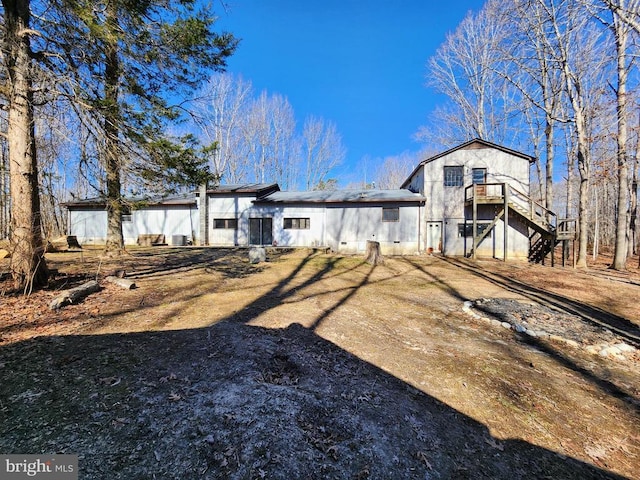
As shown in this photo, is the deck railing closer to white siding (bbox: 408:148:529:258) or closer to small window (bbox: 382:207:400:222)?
white siding (bbox: 408:148:529:258)

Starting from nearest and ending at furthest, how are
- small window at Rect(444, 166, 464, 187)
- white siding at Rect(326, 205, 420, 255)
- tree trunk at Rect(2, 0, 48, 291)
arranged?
tree trunk at Rect(2, 0, 48, 291), white siding at Rect(326, 205, 420, 255), small window at Rect(444, 166, 464, 187)

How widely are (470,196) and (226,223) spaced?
50.8 ft

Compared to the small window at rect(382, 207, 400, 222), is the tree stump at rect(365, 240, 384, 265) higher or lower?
lower

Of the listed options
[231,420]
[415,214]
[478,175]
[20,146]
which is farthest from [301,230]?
[231,420]

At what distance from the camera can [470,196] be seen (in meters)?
17.2

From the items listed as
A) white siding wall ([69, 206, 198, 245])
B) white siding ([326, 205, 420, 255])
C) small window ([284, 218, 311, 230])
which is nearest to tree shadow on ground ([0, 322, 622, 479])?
white siding ([326, 205, 420, 255])

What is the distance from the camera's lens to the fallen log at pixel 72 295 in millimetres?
5191

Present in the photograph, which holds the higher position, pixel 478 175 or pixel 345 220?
pixel 478 175

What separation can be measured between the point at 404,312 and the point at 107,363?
18.3 feet

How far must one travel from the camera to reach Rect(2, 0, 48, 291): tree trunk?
5516 mm

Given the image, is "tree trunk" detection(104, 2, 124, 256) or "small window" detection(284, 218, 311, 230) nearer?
"tree trunk" detection(104, 2, 124, 256)

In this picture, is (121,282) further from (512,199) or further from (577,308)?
(512,199)

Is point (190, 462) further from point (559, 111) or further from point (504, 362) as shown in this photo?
point (559, 111)

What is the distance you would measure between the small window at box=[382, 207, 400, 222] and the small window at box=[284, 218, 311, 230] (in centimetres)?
468
